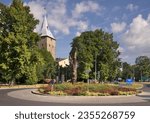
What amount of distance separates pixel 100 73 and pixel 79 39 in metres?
10.9

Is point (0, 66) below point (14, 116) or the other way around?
the other way around

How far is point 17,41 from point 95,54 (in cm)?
3038

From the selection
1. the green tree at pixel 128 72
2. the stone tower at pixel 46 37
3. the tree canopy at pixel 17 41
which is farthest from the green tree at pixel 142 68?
the tree canopy at pixel 17 41

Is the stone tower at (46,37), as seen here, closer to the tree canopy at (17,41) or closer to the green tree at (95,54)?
the green tree at (95,54)

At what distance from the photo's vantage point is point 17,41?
2377 inches

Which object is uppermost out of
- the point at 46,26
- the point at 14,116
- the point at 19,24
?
the point at 46,26

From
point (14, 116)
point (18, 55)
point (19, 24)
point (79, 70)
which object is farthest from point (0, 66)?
point (14, 116)

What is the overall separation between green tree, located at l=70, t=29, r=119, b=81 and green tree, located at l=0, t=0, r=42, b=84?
21233 millimetres

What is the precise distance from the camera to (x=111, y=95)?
97.8ft

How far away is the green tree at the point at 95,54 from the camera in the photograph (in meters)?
85.2

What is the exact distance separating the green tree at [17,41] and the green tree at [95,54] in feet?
69.7

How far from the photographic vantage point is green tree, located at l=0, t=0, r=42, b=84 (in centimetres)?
6066

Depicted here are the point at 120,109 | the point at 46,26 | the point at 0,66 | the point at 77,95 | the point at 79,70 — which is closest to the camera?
the point at 120,109

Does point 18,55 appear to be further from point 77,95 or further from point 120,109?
point 120,109
